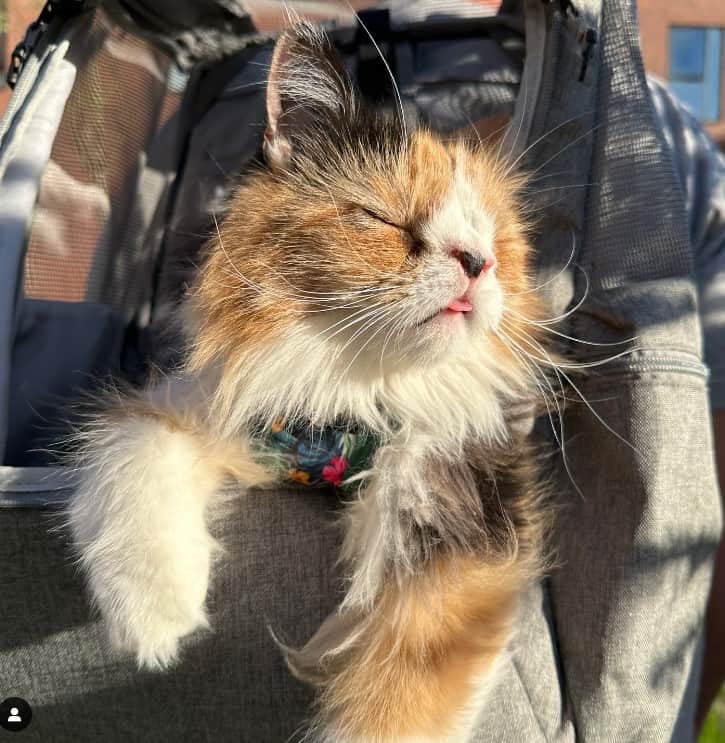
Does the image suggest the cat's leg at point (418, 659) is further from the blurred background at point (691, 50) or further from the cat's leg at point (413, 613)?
the blurred background at point (691, 50)

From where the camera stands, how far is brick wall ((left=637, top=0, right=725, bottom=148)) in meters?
4.27

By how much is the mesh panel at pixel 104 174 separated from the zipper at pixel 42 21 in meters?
0.05

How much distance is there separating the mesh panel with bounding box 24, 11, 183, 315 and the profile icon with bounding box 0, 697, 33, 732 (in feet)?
2.36

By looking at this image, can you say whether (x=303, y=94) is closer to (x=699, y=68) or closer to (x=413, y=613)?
(x=413, y=613)

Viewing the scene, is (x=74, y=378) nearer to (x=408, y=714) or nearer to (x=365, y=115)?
(x=365, y=115)

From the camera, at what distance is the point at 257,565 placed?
0.98 metres

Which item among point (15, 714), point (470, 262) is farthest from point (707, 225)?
point (15, 714)

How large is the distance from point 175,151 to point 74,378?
64cm

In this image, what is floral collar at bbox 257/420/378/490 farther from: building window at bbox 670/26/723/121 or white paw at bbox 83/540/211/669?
building window at bbox 670/26/723/121

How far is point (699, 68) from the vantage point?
4.40 meters

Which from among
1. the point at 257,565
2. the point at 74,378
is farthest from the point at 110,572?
the point at 74,378

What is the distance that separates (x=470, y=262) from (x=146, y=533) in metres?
0.58

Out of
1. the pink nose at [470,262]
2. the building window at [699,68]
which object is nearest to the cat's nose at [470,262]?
the pink nose at [470,262]

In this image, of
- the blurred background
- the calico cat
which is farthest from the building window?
the calico cat
